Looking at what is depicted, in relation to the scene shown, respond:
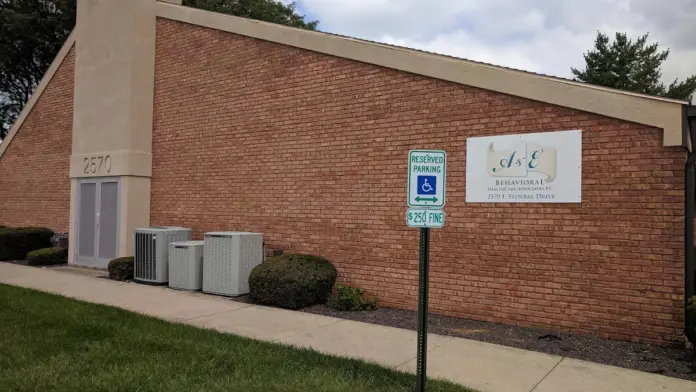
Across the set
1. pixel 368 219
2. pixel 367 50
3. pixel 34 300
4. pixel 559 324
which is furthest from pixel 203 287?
pixel 559 324

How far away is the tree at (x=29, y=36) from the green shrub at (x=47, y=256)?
14019 millimetres

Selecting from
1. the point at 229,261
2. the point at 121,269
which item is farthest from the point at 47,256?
the point at 229,261

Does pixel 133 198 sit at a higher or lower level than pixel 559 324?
higher

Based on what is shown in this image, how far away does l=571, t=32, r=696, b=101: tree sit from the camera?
33625 mm

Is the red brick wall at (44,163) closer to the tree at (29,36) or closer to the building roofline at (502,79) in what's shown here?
the building roofline at (502,79)

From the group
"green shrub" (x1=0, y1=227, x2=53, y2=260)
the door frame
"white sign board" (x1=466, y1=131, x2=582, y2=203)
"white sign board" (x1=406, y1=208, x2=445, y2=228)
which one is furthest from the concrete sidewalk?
"green shrub" (x1=0, y1=227, x2=53, y2=260)

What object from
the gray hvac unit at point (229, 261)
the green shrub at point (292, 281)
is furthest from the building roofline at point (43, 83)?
the green shrub at point (292, 281)

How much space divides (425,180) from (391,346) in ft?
9.16

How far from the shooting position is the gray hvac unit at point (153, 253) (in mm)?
10578

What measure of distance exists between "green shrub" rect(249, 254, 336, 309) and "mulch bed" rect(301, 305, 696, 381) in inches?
21.1

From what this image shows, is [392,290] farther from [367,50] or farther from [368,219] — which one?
[367,50]

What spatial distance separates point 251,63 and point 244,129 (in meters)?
1.33

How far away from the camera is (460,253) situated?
7.76 meters

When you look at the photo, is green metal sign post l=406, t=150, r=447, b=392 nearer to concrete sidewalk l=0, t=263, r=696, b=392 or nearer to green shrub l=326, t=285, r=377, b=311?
concrete sidewalk l=0, t=263, r=696, b=392
